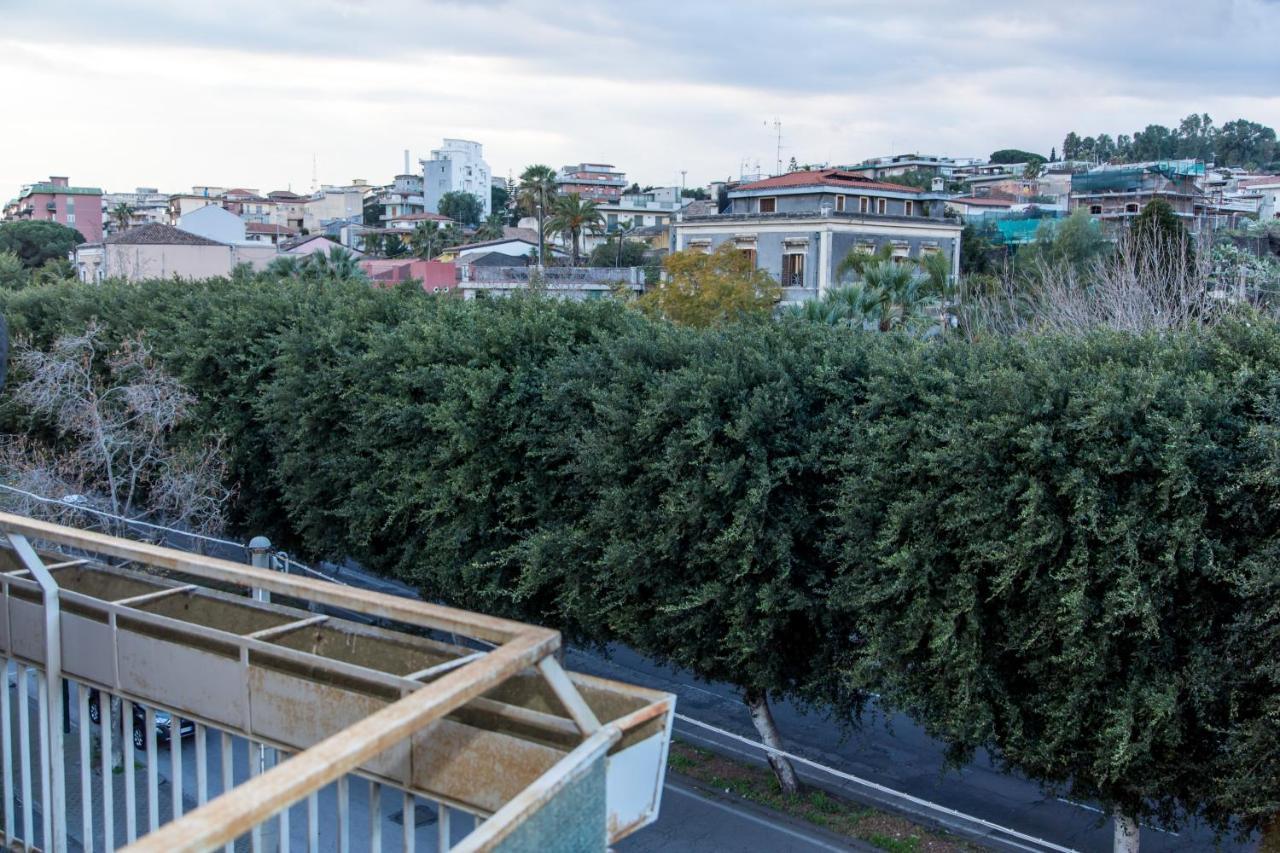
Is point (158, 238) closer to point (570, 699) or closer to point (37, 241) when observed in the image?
point (37, 241)

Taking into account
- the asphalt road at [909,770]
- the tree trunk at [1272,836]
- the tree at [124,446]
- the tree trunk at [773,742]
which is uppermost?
the tree at [124,446]

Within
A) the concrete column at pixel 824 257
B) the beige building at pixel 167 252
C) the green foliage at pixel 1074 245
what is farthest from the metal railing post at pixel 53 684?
the beige building at pixel 167 252

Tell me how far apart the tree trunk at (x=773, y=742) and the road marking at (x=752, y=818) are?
1.79ft

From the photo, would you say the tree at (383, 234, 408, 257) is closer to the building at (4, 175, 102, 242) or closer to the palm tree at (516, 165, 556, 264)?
the palm tree at (516, 165, 556, 264)

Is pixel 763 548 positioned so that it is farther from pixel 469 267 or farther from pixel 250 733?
pixel 469 267

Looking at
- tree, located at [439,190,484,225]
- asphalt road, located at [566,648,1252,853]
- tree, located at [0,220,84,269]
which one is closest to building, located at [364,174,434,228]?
tree, located at [439,190,484,225]

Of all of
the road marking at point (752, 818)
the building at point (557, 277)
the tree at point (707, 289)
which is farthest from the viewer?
the building at point (557, 277)

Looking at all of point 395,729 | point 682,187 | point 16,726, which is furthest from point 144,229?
point 682,187

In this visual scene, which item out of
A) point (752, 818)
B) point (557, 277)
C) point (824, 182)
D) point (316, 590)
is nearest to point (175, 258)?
point (557, 277)

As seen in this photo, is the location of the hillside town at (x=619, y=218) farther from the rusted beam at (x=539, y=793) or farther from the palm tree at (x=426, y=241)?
the rusted beam at (x=539, y=793)

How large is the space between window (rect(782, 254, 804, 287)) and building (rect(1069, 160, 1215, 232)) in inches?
959

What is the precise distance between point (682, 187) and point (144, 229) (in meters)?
70.4

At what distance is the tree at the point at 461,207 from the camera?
4131 inches

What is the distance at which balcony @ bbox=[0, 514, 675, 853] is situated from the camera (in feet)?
7.26
